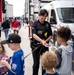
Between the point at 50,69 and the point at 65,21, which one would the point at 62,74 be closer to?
the point at 50,69

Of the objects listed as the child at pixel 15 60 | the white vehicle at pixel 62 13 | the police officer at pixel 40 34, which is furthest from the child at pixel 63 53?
the white vehicle at pixel 62 13

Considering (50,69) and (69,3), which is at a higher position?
(69,3)

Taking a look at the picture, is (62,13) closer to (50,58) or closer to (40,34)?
(40,34)

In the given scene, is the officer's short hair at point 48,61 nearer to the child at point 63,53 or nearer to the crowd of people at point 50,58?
the crowd of people at point 50,58

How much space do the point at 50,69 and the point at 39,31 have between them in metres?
2.39

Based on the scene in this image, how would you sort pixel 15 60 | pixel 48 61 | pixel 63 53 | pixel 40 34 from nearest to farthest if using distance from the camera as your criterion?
1. pixel 48 61
2. pixel 15 60
3. pixel 63 53
4. pixel 40 34

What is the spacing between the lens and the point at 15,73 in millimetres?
3744

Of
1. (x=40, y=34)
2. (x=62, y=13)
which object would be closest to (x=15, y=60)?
(x=40, y=34)

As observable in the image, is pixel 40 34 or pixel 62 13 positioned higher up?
pixel 62 13

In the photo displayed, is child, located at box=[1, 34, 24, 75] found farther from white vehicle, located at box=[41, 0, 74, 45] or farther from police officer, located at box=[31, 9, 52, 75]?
white vehicle, located at box=[41, 0, 74, 45]

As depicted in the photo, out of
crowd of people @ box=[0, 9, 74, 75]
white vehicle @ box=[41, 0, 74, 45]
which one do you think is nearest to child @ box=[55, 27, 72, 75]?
crowd of people @ box=[0, 9, 74, 75]

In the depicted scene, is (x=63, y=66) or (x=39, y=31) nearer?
(x=63, y=66)

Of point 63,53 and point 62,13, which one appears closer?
point 63,53

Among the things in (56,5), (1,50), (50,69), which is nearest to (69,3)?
(56,5)
